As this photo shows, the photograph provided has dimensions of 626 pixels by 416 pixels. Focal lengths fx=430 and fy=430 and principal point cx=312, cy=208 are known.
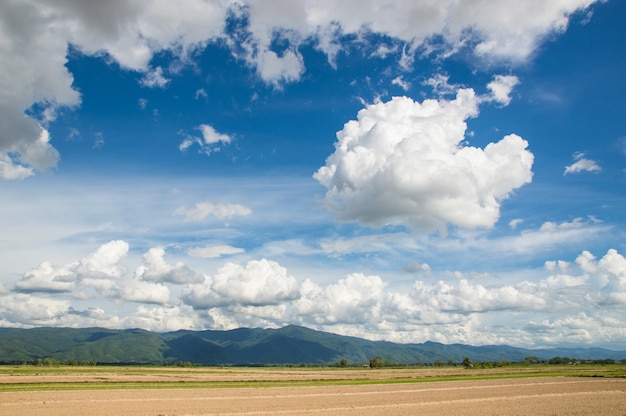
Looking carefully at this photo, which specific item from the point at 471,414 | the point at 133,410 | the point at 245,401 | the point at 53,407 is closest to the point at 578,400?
the point at 471,414

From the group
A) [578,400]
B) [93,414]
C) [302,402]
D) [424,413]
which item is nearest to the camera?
[93,414]

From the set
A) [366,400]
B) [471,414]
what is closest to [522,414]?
[471,414]

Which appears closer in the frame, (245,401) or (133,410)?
(133,410)

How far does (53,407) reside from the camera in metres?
46.1

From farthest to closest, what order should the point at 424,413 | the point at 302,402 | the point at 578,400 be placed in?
the point at 578,400 → the point at 302,402 → the point at 424,413

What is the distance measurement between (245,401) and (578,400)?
44.9m

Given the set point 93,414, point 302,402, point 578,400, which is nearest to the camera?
point 93,414

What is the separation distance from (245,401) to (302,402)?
24.0ft

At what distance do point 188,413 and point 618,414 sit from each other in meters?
44.1

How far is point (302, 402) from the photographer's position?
54969 millimetres

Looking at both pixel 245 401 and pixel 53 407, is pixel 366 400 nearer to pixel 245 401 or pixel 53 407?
pixel 245 401

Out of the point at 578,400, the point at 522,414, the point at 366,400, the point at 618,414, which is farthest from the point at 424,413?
the point at 578,400

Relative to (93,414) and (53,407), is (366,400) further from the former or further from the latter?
(53,407)

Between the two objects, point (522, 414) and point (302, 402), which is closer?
point (522, 414)
